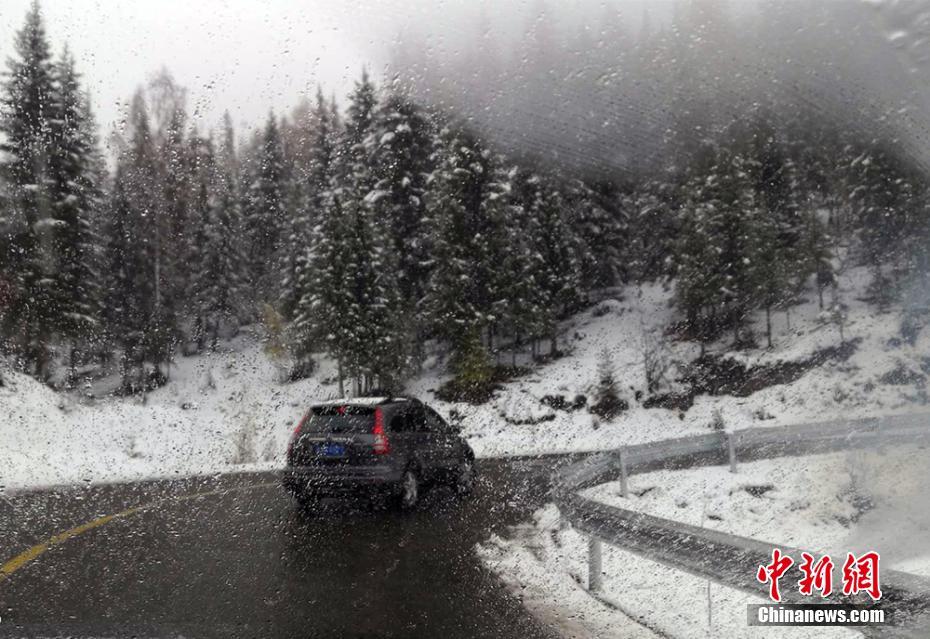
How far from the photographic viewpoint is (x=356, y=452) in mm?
7973

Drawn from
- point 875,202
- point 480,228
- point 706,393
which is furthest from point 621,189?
point 875,202

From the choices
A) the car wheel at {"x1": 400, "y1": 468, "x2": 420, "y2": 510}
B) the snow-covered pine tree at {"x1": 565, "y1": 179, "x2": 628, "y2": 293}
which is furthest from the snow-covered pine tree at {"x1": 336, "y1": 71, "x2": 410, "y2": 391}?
the snow-covered pine tree at {"x1": 565, "y1": 179, "x2": 628, "y2": 293}

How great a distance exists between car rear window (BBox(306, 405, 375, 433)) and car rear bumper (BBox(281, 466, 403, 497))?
17.9 inches

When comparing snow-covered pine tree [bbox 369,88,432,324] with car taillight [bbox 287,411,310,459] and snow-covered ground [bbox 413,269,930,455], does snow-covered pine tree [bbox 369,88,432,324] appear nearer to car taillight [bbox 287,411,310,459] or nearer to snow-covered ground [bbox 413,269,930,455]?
snow-covered ground [bbox 413,269,930,455]

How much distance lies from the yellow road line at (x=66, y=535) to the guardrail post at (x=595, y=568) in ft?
Answer: 14.4

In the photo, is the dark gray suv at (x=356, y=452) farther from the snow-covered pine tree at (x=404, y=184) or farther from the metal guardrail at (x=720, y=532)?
the metal guardrail at (x=720, y=532)

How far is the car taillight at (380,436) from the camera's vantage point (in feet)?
26.5

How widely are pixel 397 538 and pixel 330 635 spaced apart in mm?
3059

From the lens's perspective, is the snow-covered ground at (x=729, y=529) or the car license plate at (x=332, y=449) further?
the car license plate at (x=332, y=449)

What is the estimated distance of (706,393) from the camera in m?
11.0

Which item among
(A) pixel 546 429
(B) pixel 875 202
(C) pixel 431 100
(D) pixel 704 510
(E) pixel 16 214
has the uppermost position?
(C) pixel 431 100

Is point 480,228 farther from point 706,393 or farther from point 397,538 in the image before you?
point 706,393

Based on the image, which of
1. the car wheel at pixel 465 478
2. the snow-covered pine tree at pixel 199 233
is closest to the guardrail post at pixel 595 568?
the car wheel at pixel 465 478

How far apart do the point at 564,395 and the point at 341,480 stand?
302cm
